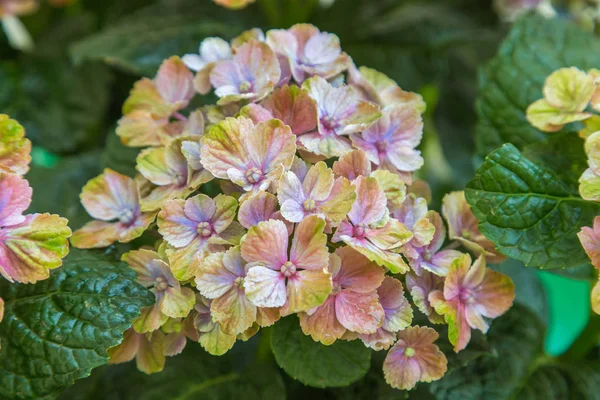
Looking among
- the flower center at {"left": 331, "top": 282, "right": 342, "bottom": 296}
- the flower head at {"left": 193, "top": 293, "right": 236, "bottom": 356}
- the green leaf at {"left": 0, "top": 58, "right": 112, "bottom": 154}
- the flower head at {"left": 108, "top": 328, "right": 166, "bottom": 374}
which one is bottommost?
the green leaf at {"left": 0, "top": 58, "right": 112, "bottom": 154}

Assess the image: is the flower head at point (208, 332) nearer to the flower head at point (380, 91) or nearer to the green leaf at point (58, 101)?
the flower head at point (380, 91)

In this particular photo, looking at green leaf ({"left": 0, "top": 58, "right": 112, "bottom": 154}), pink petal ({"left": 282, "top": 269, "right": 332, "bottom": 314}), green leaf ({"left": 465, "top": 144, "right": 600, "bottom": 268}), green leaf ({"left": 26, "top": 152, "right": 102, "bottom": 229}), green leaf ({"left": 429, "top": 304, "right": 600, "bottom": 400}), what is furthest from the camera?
green leaf ({"left": 0, "top": 58, "right": 112, "bottom": 154})

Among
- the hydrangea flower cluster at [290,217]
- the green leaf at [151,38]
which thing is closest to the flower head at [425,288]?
the hydrangea flower cluster at [290,217]

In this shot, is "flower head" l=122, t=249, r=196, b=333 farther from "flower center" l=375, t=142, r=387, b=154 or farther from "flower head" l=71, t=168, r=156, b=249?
"flower center" l=375, t=142, r=387, b=154

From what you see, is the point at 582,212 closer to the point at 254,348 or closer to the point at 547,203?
the point at 547,203

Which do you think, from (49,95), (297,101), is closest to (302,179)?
(297,101)

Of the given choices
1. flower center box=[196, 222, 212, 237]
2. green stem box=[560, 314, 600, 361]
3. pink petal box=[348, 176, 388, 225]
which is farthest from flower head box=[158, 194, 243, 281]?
green stem box=[560, 314, 600, 361]
